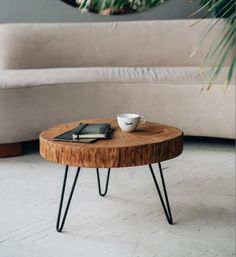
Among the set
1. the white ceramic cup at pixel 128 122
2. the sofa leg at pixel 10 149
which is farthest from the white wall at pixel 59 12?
the white ceramic cup at pixel 128 122

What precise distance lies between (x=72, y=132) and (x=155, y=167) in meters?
0.93

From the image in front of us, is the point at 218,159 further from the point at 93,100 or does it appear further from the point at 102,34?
the point at 102,34

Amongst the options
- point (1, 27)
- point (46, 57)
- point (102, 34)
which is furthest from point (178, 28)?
point (1, 27)

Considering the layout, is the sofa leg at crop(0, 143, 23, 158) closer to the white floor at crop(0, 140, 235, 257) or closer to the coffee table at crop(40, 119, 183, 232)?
the white floor at crop(0, 140, 235, 257)

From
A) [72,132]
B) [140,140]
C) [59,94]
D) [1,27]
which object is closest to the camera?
[140,140]

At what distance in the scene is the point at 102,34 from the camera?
3.54 metres

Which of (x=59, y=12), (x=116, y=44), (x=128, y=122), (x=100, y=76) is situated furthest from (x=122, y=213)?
(x=59, y=12)

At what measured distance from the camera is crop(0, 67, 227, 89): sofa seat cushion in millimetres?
2842

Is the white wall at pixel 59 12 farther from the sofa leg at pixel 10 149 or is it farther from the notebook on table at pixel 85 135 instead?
the notebook on table at pixel 85 135

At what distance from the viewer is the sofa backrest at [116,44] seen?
11.5ft

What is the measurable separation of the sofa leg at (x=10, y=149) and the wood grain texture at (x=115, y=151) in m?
1.13

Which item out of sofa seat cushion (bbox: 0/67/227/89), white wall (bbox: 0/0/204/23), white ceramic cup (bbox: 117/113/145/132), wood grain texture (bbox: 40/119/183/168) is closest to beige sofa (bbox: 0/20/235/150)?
sofa seat cushion (bbox: 0/67/227/89)

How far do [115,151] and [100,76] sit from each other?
4.82ft

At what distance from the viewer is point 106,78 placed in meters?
2.98
